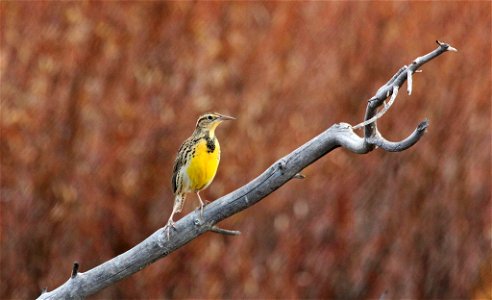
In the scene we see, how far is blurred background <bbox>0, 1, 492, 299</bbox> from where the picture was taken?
756 cm

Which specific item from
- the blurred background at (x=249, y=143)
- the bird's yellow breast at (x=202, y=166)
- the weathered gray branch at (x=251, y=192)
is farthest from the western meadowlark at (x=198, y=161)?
the blurred background at (x=249, y=143)

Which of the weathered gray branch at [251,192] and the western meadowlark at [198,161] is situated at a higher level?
the western meadowlark at [198,161]

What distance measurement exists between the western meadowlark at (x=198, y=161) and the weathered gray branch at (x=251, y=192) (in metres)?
0.73

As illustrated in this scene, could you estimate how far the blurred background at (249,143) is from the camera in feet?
24.8

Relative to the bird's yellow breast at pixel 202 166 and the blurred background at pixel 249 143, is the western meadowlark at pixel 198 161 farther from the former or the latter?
the blurred background at pixel 249 143

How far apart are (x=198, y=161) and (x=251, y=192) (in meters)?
1.08

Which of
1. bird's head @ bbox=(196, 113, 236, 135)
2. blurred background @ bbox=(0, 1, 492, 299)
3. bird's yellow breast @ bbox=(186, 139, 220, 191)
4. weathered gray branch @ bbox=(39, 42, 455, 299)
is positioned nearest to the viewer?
weathered gray branch @ bbox=(39, 42, 455, 299)

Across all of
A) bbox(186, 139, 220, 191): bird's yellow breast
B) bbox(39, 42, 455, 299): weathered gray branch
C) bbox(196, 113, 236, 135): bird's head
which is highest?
bbox(196, 113, 236, 135): bird's head

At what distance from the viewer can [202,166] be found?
4.60 m

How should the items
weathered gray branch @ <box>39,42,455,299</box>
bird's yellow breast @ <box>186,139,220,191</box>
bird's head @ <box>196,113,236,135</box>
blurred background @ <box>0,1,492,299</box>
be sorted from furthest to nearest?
blurred background @ <box>0,1,492,299</box>, bird's head @ <box>196,113,236,135</box>, bird's yellow breast @ <box>186,139,220,191</box>, weathered gray branch @ <box>39,42,455,299</box>

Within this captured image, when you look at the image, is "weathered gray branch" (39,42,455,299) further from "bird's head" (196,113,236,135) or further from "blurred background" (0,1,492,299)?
"blurred background" (0,1,492,299)

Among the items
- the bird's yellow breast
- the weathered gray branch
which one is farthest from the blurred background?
the weathered gray branch

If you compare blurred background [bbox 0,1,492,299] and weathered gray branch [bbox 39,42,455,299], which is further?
blurred background [bbox 0,1,492,299]

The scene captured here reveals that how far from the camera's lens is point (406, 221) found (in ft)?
27.9
